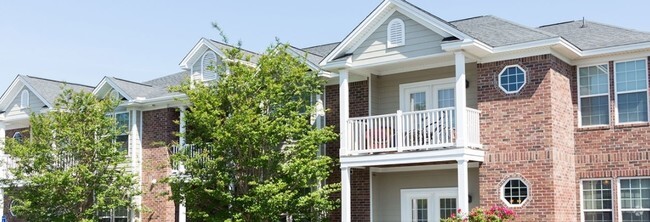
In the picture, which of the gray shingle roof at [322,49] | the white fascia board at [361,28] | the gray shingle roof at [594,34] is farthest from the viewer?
the gray shingle roof at [322,49]

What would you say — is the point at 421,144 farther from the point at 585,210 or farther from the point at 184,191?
the point at 184,191

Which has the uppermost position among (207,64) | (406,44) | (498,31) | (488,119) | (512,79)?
(498,31)

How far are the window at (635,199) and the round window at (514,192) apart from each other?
2178 millimetres

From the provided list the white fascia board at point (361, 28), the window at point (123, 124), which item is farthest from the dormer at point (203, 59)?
the white fascia board at point (361, 28)

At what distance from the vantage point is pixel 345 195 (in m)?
22.1

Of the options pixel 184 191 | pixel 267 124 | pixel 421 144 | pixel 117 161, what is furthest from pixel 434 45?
pixel 117 161

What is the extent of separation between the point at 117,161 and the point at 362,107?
7519mm

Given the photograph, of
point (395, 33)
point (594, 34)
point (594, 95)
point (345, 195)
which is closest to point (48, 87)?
point (345, 195)

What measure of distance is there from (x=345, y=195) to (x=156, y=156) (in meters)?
7.96

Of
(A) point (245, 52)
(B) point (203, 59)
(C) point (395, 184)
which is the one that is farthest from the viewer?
(B) point (203, 59)

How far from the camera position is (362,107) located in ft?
77.3

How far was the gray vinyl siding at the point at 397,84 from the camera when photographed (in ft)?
72.4

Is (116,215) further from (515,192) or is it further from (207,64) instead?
(515,192)

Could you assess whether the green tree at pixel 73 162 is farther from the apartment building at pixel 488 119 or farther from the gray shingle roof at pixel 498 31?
the gray shingle roof at pixel 498 31
